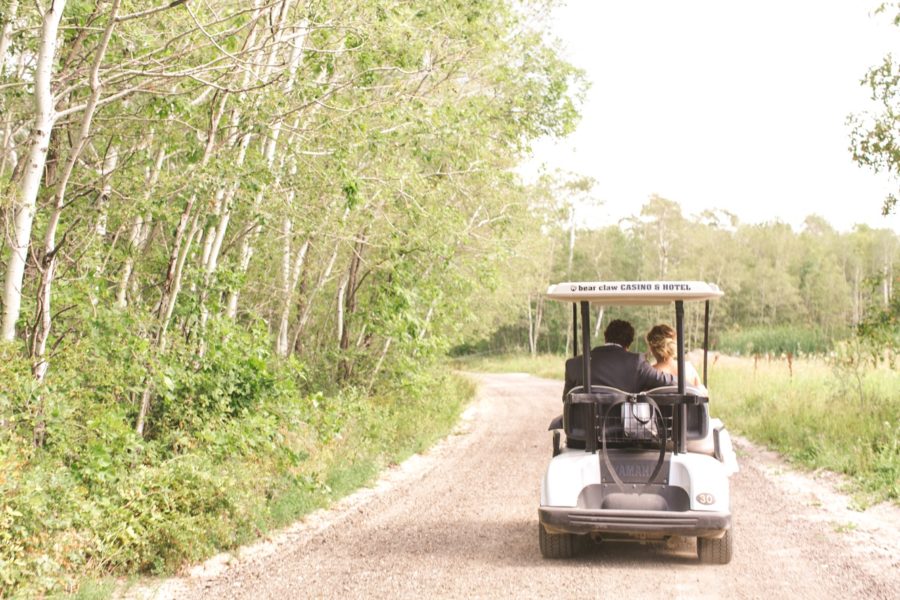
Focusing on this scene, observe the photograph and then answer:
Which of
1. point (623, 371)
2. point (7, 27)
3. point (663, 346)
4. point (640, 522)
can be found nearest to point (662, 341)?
point (663, 346)

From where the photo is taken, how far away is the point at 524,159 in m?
22.0

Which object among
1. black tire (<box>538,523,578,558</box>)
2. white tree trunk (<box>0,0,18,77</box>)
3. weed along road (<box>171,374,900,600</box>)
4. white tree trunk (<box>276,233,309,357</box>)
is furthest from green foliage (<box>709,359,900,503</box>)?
white tree trunk (<box>0,0,18,77</box>)

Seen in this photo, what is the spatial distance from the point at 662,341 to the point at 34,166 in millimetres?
5331

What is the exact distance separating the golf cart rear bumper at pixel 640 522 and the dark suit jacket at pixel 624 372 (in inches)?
40.0

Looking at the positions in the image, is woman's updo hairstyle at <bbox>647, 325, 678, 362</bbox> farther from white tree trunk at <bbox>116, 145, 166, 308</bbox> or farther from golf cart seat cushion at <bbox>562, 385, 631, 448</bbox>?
white tree trunk at <bbox>116, 145, 166, 308</bbox>

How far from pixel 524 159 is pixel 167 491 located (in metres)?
15.7

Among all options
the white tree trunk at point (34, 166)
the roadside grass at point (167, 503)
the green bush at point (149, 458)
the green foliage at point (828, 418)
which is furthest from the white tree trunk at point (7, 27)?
the green foliage at point (828, 418)

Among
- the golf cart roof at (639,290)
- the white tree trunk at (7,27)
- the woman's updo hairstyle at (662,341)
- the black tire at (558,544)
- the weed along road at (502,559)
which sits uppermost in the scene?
the white tree trunk at (7,27)

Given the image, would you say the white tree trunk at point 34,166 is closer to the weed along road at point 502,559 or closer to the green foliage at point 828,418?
the weed along road at point 502,559

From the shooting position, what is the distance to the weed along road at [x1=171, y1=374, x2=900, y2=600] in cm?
663

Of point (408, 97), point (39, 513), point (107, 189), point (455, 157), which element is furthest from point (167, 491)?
point (455, 157)

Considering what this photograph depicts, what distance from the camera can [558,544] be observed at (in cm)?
761

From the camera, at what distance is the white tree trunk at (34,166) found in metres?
7.20

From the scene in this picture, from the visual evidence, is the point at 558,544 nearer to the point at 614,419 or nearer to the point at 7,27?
the point at 614,419
